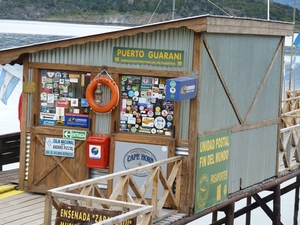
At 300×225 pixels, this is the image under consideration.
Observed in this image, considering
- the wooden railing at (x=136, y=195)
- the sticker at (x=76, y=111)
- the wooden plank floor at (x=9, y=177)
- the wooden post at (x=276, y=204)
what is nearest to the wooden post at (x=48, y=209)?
the wooden railing at (x=136, y=195)

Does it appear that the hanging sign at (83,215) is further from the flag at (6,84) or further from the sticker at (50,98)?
the flag at (6,84)

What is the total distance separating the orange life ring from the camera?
1170cm

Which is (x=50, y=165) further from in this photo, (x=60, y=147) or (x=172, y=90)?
(x=172, y=90)

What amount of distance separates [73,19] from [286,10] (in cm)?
1794

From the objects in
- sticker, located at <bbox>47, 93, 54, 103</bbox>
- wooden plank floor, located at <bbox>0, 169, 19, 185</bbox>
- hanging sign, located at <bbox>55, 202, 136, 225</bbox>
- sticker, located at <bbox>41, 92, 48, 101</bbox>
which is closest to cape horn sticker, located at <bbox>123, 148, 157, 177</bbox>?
sticker, located at <bbox>47, 93, 54, 103</bbox>

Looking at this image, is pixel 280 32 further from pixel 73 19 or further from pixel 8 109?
pixel 73 19

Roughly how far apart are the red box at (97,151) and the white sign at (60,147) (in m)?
0.34

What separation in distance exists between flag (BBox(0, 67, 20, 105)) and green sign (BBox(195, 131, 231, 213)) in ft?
12.0

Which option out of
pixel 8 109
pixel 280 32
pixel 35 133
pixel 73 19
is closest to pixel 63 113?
pixel 35 133

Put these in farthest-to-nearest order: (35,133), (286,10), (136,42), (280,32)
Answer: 1. (286,10)
2. (280,32)
3. (35,133)
4. (136,42)

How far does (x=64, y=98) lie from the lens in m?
12.2

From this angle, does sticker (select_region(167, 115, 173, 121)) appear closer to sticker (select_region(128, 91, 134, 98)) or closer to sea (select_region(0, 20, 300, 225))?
sticker (select_region(128, 91, 134, 98))

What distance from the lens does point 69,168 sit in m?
12.2

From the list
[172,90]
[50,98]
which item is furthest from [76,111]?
[172,90]
